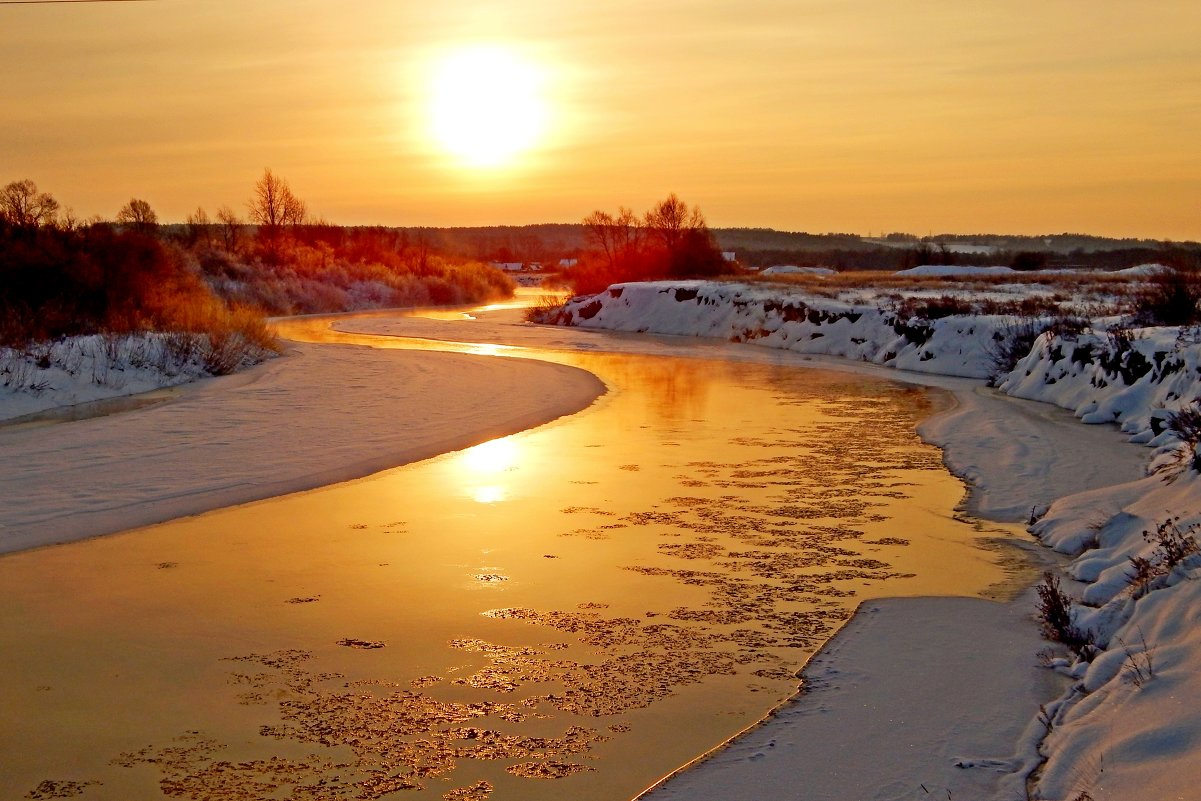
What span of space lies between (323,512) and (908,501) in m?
5.86

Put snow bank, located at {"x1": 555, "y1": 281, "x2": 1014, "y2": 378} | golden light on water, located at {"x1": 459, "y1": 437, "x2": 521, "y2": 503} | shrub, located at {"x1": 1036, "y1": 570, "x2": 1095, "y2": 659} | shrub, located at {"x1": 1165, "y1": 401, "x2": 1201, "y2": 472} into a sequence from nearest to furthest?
shrub, located at {"x1": 1036, "y1": 570, "x2": 1095, "y2": 659} < shrub, located at {"x1": 1165, "y1": 401, "x2": 1201, "y2": 472} < golden light on water, located at {"x1": 459, "y1": 437, "x2": 521, "y2": 503} < snow bank, located at {"x1": 555, "y1": 281, "x2": 1014, "y2": 378}

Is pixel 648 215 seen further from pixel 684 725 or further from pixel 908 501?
pixel 684 725

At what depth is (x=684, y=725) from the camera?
18.2 feet

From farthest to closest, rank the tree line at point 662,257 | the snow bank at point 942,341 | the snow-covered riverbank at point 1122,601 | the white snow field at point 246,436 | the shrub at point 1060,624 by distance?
the tree line at point 662,257, the snow bank at point 942,341, the white snow field at point 246,436, the shrub at point 1060,624, the snow-covered riverbank at point 1122,601

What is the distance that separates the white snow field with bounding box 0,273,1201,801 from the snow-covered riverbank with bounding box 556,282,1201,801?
2 cm

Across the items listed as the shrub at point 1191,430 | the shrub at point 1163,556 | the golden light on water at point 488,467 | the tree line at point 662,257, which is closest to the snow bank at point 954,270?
the tree line at point 662,257

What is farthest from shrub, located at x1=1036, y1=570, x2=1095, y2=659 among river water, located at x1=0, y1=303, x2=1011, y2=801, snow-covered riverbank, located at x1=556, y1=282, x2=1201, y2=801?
river water, located at x1=0, y1=303, x2=1011, y2=801

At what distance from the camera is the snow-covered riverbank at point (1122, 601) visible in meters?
4.58

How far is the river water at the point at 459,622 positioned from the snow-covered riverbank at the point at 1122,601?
792 mm

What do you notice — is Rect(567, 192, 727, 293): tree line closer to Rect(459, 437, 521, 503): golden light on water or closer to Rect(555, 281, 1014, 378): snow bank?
Rect(555, 281, 1014, 378): snow bank

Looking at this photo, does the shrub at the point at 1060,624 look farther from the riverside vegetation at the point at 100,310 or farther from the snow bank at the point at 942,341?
the riverside vegetation at the point at 100,310

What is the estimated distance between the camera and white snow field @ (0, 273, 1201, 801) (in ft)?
16.1

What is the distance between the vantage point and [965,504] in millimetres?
10727

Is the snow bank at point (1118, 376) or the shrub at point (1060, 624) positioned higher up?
the snow bank at point (1118, 376)
